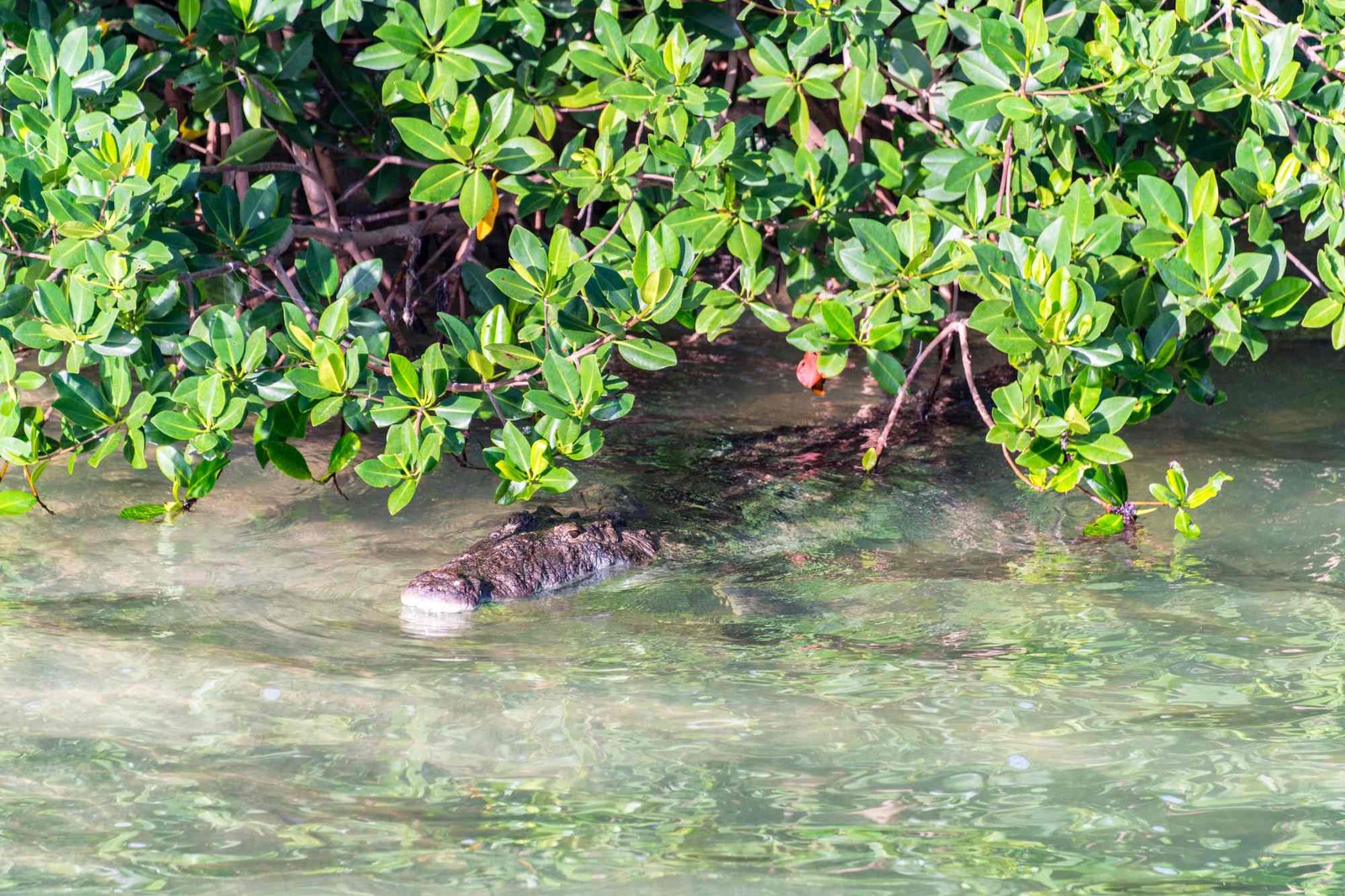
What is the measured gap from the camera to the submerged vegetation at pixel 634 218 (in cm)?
354

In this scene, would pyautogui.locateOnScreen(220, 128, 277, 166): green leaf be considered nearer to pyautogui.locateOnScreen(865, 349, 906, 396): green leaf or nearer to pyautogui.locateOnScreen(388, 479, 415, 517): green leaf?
pyautogui.locateOnScreen(388, 479, 415, 517): green leaf

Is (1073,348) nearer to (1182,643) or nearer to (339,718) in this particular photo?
(1182,643)

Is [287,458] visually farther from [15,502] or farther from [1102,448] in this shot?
[1102,448]

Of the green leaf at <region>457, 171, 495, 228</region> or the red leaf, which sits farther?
the red leaf

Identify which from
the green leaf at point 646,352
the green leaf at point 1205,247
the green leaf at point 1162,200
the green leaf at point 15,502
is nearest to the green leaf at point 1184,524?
the green leaf at point 1205,247

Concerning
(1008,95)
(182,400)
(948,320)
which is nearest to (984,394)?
(948,320)

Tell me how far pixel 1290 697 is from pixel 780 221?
6.98 feet

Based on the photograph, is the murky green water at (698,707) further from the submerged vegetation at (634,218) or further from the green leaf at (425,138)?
the green leaf at (425,138)

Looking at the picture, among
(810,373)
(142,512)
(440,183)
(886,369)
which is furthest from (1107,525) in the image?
(142,512)

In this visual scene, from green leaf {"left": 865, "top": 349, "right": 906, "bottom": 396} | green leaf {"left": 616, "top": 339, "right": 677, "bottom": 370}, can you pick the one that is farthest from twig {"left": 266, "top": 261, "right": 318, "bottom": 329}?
green leaf {"left": 865, "top": 349, "right": 906, "bottom": 396}

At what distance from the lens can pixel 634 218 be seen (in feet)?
12.6

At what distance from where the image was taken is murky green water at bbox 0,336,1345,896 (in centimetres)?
247

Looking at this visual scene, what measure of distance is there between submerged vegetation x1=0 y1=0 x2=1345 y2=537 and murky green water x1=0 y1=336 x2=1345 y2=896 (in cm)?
36

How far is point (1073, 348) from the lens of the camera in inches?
139
